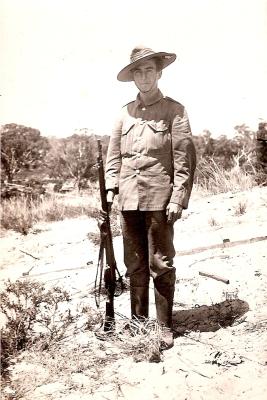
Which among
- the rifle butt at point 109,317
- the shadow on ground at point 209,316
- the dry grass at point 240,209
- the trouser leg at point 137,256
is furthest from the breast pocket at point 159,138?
the dry grass at point 240,209

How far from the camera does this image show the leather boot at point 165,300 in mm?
3270

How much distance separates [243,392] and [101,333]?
4.04 feet

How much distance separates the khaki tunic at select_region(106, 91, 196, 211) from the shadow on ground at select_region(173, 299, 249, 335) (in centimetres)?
108

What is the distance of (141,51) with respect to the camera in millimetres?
3150

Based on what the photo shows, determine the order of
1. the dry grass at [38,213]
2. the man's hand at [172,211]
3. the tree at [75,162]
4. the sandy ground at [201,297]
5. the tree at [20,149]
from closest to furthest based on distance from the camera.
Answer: the sandy ground at [201,297]
the man's hand at [172,211]
the dry grass at [38,213]
the tree at [20,149]
the tree at [75,162]

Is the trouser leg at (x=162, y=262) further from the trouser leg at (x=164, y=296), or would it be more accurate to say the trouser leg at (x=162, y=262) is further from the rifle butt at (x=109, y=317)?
the rifle butt at (x=109, y=317)

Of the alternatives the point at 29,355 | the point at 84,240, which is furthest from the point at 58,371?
the point at 84,240

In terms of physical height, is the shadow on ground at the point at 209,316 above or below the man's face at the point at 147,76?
below

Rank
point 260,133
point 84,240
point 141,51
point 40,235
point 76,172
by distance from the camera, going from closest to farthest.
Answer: point 141,51 → point 84,240 → point 40,235 → point 260,133 → point 76,172

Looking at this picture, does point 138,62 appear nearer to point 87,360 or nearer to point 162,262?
point 162,262

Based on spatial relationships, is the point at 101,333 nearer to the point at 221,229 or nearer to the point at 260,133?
the point at 221,229

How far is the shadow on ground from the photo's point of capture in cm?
353

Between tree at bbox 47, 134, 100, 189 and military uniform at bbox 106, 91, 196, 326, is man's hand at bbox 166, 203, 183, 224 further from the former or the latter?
tree at bbox 47, 134, 100, 189

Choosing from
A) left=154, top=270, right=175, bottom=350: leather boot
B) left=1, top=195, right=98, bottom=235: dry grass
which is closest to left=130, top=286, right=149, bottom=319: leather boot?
left=154, top=270, right=175, bottom=350: leather boot
